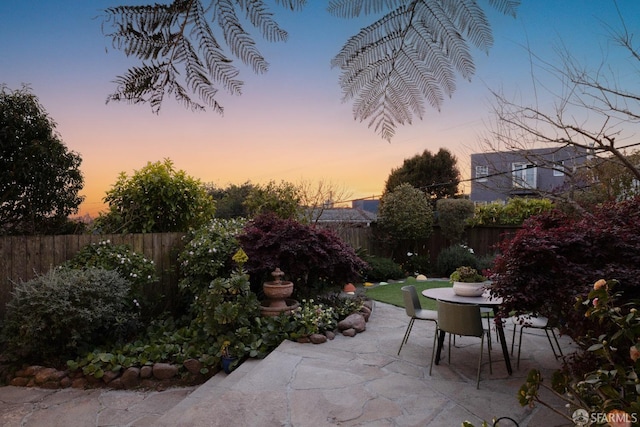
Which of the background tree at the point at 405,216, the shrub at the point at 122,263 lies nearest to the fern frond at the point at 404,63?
the shrub at the point at 122,263

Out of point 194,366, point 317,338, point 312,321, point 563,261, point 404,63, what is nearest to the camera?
point 404,63

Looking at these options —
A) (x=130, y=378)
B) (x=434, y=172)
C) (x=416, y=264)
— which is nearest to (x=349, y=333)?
(x=130, y=378)

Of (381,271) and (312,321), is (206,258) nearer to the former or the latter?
(312,321)

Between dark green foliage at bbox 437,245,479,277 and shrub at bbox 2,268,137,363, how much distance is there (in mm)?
7491

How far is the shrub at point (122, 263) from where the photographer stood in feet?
17.3

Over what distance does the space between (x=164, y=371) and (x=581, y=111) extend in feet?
18.8

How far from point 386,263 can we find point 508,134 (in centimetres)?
438

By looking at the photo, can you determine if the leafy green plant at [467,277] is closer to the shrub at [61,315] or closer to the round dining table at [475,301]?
the round dining table at [475,301]

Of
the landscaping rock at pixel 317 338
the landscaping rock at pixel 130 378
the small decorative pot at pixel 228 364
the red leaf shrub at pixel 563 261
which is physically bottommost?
the landscaping rock at pixel 130 378

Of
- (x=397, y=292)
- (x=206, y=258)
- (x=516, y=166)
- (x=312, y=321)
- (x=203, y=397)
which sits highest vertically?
(x=516, y=166)

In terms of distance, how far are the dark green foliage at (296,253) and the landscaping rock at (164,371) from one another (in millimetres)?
1524

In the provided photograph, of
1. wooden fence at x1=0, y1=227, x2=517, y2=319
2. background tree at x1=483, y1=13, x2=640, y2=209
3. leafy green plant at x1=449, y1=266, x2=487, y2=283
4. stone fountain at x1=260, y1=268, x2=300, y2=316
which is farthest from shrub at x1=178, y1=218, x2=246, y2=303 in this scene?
background tree at x1=483, y1=13, x2=640, y2=209

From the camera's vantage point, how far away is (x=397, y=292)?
7836 millimetres

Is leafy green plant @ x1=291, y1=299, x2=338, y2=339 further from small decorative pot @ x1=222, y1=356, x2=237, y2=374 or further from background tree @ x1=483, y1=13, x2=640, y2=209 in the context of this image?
background tree @ x1=483, y1=13, x2=640, y2=209
